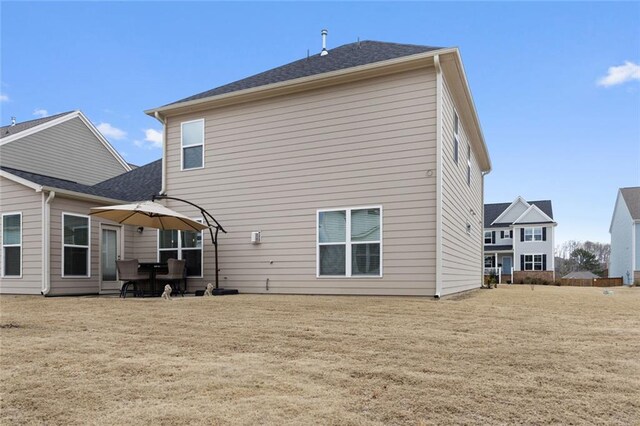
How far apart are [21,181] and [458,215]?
1044cm

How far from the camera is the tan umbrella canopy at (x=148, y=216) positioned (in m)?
9.13

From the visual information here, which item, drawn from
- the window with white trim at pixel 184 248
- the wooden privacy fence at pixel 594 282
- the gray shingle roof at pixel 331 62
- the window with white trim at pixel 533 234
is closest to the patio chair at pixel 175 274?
the window with white trim at pixel 184 248

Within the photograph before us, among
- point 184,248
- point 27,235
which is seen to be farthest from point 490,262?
point 27,235

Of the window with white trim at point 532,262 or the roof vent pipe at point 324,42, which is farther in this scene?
the window with white trim at point 532,262

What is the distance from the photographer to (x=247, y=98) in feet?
34.6

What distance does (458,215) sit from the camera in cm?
1088

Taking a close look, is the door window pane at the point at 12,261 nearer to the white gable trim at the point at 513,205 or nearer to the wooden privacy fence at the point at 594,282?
the wooden privacy fence at the point at 594,282

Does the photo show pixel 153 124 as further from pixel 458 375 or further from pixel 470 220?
pixel 458 375

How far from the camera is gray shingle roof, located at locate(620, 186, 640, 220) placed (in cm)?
2632

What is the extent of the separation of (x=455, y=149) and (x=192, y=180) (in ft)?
21.4

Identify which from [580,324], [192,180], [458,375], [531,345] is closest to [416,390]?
[458,375]

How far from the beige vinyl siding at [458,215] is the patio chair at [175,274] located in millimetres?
5846

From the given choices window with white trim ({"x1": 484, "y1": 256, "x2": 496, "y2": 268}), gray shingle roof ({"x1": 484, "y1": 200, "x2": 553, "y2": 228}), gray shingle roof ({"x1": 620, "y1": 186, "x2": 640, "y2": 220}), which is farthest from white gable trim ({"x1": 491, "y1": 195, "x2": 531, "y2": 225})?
gray shingle roof ({"x1": 620, "y1": 186, "x2": 640, "y2": 220})

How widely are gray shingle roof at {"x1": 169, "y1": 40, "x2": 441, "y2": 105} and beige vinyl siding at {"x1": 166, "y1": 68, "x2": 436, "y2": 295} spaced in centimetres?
47
